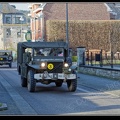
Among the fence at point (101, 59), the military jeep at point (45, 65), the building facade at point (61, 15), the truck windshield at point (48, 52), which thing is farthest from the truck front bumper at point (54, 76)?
the building facade at point (61, 15)

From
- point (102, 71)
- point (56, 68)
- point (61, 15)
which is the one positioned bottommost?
point (102, 71)

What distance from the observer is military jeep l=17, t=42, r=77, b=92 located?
66.0 feet

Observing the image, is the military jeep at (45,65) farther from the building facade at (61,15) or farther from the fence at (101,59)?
the building facade at (61,15)

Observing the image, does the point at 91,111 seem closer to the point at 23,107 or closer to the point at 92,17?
the point at 23,107

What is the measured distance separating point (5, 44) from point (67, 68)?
6052 centimetres

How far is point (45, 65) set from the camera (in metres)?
20.2

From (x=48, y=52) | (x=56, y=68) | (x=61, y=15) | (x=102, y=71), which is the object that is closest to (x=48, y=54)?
(x=48, y=52)

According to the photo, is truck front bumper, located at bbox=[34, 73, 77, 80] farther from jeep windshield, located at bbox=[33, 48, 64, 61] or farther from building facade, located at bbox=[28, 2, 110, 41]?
building facade, located at bbox=[28, 2, 110, 41]

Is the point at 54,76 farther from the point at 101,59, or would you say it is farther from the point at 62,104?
the point at 101,59

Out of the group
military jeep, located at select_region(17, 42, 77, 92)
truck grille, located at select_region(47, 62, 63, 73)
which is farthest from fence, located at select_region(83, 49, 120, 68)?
truck grille, located at select_region(47, 62, 63, 73)

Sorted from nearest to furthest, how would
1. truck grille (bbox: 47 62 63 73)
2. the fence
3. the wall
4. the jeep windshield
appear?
1. truck grille (bbox: 47 62 63 73)
2. the jeep windshield
3. the wall
4. the fence

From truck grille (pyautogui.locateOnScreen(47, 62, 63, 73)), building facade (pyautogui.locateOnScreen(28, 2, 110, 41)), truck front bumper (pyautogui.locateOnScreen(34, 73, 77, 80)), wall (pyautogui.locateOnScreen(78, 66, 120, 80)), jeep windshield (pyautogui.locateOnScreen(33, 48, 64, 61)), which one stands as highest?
building facade (pyautogui.locateOnScreen(28, 2, 110, 41))

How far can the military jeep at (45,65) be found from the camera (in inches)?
792

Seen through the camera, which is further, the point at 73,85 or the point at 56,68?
the point at 73,85
